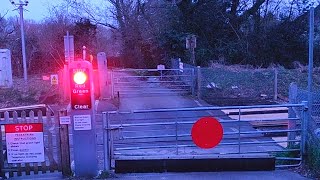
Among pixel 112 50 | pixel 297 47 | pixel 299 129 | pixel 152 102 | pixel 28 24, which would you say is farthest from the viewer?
pixel 28 24

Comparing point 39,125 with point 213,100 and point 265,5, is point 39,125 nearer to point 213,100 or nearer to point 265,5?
point 213,100

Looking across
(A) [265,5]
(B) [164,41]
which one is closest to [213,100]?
(B) [164,41]

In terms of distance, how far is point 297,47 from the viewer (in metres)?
30.2

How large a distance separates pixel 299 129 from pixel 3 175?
5.42 meters

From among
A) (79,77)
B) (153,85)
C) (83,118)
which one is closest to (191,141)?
(83,118)

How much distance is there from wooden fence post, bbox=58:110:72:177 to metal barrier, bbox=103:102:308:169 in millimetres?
656

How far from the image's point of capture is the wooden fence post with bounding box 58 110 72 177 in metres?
6.82

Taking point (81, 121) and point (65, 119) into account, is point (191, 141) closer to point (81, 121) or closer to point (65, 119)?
point (81, 121)

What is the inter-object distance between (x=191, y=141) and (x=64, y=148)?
3.79 meters

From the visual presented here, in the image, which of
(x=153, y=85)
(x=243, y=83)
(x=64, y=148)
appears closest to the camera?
(x=64, y=148)
